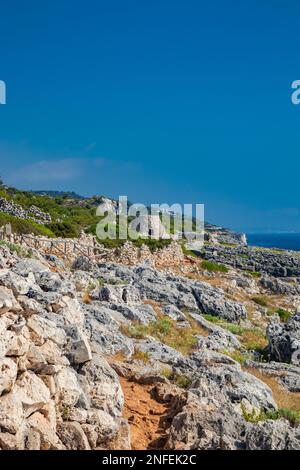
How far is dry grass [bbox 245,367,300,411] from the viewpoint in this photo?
11070 mm

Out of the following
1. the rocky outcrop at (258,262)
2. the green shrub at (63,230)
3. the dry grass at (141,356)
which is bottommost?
the dry grass at (141,356)

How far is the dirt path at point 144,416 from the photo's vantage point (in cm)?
782

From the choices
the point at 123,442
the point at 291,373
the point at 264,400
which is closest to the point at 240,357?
the point at 291,373

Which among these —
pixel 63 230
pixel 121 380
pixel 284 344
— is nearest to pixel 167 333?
pixel 284 344

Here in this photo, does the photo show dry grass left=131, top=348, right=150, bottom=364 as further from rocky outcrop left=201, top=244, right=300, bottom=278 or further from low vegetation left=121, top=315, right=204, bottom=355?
rocky outcrop left=201, top=244, right=300, bottom=278

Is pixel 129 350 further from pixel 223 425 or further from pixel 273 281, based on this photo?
pixel 273 281

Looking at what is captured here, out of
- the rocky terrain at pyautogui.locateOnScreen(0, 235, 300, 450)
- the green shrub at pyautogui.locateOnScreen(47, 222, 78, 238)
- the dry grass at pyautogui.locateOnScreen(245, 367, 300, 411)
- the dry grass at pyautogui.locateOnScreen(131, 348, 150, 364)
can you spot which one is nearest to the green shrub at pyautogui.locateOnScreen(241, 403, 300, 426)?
the rocky terrain at pyautogui.locateOnScreen(0, 235, 300, 450)

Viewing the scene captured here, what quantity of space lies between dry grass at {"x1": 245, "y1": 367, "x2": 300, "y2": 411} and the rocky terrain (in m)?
0.05

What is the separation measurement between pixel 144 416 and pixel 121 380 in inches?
66.4

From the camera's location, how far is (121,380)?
34.0 ft

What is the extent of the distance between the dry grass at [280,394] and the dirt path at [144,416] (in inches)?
135

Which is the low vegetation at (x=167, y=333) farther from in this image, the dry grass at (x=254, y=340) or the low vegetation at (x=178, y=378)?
the low vegetation at (x=178, y=378)

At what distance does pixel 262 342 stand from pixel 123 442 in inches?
545

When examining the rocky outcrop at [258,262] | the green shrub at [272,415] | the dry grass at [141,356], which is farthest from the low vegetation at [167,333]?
the rocky outcrop at [258,262]
